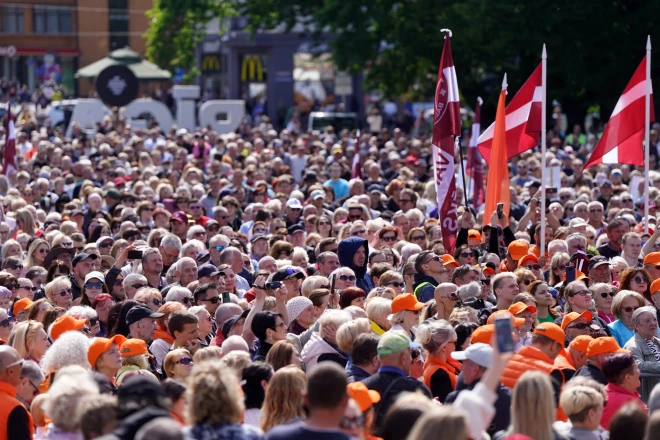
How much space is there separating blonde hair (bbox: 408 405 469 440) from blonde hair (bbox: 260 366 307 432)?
156 cm

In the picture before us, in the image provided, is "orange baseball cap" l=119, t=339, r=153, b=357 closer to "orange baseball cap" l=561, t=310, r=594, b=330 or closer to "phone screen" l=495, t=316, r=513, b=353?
"orange baseball cap" l=561, t=310, r=594, b=330

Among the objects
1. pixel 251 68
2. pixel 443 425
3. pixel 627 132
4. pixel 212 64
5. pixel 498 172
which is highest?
pixel 212 64

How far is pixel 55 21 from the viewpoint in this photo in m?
80.7

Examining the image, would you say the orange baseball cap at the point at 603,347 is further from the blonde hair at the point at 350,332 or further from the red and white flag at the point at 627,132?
the red and white flag at the point at 627,132

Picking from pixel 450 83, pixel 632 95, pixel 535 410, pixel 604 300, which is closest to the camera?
pixel 535 410

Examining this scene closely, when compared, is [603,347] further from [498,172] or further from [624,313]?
[498,172]

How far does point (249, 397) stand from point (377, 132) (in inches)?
1286

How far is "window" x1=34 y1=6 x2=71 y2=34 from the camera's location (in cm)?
8069

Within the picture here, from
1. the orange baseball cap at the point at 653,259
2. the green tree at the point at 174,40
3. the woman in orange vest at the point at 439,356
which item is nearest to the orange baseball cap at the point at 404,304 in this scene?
the woman in orange vest at the point at 439,356

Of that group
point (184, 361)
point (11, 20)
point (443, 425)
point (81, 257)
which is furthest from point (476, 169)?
point (11, 20)

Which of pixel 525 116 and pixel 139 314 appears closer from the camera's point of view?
pixel 139 314

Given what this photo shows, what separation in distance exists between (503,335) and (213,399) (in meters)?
1.30

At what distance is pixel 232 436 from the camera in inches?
223

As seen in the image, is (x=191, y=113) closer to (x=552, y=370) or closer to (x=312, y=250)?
(x=312, y=250)
